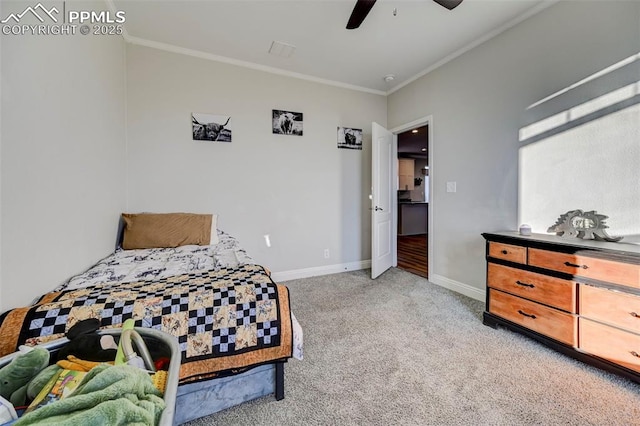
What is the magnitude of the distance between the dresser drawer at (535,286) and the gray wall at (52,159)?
2.90m

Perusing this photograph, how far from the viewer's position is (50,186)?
1390 mm

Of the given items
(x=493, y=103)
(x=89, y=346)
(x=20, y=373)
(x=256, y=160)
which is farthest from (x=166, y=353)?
(x=493, y=103)

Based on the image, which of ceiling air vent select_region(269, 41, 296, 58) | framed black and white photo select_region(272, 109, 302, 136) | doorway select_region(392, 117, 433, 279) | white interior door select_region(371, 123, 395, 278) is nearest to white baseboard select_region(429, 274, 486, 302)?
white interior door select_region(371, 123, 395, 278)

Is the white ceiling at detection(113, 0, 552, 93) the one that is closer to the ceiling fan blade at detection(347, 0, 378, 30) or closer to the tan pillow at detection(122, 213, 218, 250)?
the ceiling fan blade at detection(347, 0, 378, 30)

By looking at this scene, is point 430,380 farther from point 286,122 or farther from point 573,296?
point 286,122

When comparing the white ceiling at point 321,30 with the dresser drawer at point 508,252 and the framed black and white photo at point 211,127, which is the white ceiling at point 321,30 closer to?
the framed black and white photo at point 211,127

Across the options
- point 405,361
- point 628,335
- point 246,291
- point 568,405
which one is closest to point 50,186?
point 246,291

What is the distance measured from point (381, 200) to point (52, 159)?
307 centimetres

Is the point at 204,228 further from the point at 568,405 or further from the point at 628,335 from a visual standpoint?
the point at 628,335

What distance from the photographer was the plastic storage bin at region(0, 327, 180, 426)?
564mm

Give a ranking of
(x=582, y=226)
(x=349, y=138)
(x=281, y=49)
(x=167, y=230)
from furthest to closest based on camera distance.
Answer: (x=349, y=138)
(x=281, y=49)
(x=167, y=230)
(x=582, y=226)

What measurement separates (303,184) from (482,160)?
2.02 m

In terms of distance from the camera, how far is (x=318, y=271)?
11.8 feet

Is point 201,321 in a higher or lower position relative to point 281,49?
lower
